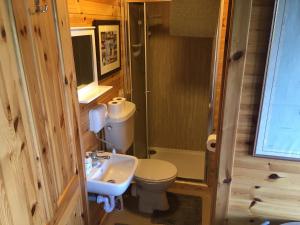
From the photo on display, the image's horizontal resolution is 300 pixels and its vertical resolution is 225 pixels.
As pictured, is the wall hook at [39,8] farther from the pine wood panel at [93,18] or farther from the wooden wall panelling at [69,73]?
the pine wood panel at [93,18]

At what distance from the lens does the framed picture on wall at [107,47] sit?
2137 millimetres

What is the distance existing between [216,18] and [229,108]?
1304 mm

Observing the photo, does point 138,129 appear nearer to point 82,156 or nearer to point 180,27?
point 180,27

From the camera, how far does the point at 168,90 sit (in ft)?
11.3

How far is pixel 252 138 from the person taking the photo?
129 centimetres

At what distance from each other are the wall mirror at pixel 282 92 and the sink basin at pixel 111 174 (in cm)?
105

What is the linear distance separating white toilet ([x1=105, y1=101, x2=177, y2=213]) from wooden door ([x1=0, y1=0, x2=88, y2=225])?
2.85ft

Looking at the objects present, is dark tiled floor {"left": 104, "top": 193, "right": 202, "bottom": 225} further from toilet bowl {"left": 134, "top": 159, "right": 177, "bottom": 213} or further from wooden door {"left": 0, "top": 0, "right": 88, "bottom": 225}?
wooden door {"left": 0, "top": 0, "right": 88, "bottom": 225}

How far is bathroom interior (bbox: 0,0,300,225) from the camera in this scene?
91 centimetres

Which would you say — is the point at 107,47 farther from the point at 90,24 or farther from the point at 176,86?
the point at 176,86

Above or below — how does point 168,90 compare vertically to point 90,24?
below

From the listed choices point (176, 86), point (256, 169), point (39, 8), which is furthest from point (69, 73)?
point (176, 86)

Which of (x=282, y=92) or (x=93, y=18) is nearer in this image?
(x=282, y=92)

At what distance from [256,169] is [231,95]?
1.44 feet
